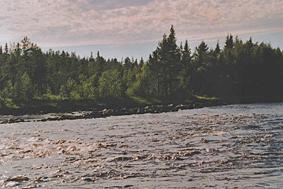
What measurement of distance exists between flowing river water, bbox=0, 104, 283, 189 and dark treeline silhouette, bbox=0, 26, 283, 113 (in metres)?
70.9

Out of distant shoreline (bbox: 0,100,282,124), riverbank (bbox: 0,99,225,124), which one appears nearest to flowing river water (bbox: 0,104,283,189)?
distant shoreline (bbox: 0,100,282,124)

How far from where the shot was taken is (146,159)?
3253 cm

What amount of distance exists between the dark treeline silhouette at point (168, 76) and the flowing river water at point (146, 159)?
70872 mm

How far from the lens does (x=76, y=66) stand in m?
157

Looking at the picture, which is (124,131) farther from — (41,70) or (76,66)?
(76,66)

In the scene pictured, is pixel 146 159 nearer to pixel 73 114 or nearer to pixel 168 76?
pixel 73 114

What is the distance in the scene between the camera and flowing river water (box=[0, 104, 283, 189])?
25.1 m

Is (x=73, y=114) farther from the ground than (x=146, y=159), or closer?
closer

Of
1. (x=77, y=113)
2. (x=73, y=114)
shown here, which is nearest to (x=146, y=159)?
(x=73, y=114)

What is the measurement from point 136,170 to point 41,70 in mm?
116730

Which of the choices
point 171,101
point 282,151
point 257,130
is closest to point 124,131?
point 257,130

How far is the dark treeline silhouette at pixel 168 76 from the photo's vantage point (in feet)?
412

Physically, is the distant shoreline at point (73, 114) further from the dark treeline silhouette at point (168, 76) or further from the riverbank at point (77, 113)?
the dark treeline silhouette at point (168, 76)

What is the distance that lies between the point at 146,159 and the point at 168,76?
105037 mm
